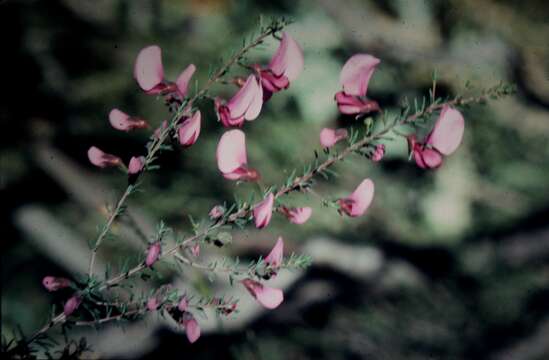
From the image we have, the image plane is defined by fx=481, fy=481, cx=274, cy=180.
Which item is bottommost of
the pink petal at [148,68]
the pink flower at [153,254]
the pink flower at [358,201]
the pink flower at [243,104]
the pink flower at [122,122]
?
the pink flower at [358,201]

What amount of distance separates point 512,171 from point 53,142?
1.73m

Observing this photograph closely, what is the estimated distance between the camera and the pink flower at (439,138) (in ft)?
1.91

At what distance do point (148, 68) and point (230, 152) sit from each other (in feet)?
0.46

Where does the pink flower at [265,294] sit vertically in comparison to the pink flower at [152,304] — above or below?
below

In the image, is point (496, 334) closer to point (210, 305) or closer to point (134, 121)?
point (210, 305)

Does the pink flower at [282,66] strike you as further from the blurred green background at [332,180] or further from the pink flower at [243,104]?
the blurred green background at [332,180]

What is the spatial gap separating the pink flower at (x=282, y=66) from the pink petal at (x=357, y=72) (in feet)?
0.20

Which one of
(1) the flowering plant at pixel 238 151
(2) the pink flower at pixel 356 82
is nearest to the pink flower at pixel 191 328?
(1) the flowering plant at pixel 238 151

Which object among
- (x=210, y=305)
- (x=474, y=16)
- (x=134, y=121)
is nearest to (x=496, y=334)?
(x=474, y=16)

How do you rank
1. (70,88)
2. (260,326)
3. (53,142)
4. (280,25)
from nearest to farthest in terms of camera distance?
(280,25), (260,326), (53,142), (70,88)

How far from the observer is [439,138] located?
599mm

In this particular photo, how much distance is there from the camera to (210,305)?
0.57 metres

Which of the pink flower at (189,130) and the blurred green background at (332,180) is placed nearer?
the pink flower at (189,130)

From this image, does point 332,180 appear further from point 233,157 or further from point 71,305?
point 71,305
